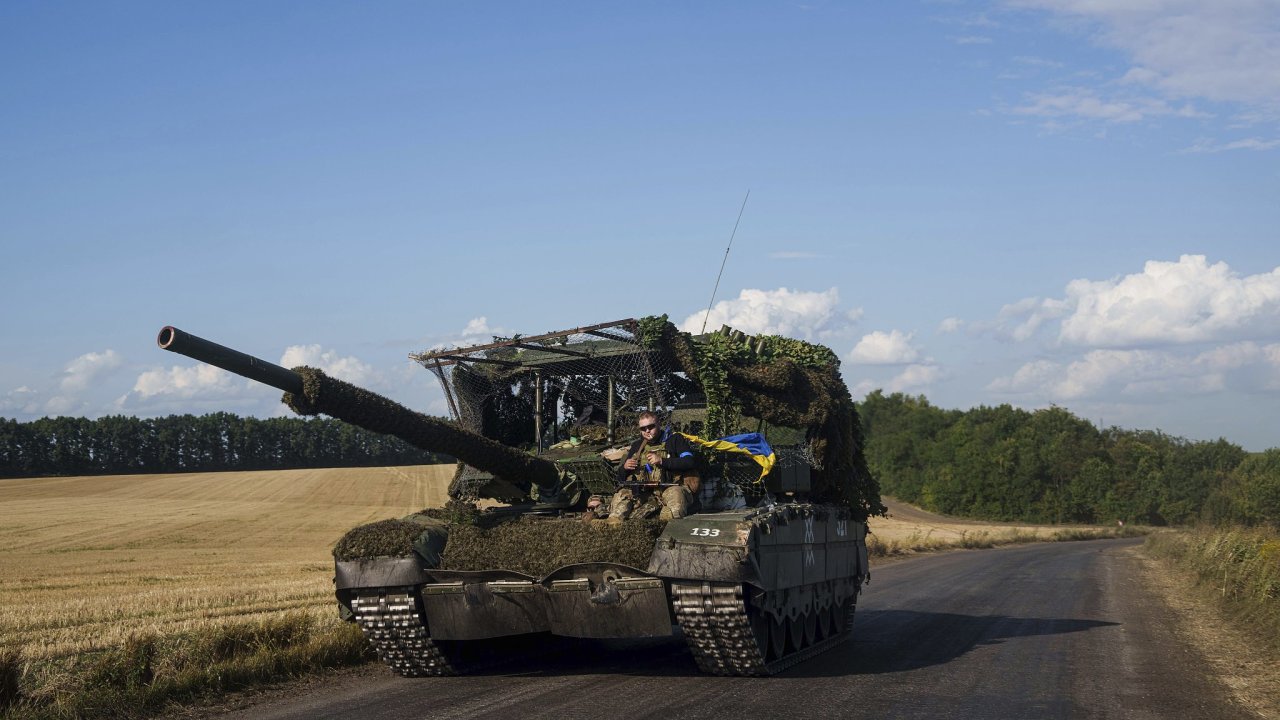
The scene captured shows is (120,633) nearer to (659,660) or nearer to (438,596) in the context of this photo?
(438,596)

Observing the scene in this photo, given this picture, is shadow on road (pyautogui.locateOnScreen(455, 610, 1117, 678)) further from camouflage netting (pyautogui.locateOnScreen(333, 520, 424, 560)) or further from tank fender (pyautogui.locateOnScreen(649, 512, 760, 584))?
camouflage netting (pyautogui.locateOnScreen(333, 520, 424, 560))

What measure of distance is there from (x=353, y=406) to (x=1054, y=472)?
306ft

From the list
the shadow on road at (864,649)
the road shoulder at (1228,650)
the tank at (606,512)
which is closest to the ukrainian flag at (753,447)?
the tank at (606,512)

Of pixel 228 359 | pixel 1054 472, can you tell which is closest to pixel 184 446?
pixel 1054 472

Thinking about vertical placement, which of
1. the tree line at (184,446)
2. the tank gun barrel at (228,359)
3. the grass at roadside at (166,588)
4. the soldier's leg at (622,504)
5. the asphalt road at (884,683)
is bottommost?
the asphalt road at (884,683)

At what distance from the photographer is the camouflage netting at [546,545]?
11.6 meters

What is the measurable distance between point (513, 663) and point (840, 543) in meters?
4.80

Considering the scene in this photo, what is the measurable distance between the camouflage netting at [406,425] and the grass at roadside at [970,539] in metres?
24.3

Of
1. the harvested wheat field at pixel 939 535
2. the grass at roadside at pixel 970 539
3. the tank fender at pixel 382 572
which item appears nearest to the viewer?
the tank fender at pixel 382 572

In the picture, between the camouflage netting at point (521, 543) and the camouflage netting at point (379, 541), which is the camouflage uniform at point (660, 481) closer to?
the camouflage netting at point (521, 543)

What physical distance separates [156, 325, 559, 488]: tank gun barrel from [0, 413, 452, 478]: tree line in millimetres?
74180

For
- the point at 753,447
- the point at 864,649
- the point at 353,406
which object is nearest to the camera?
the point at 353,406

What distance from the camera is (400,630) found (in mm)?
12297

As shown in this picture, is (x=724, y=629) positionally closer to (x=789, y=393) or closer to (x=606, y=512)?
(x=606, y=512)
